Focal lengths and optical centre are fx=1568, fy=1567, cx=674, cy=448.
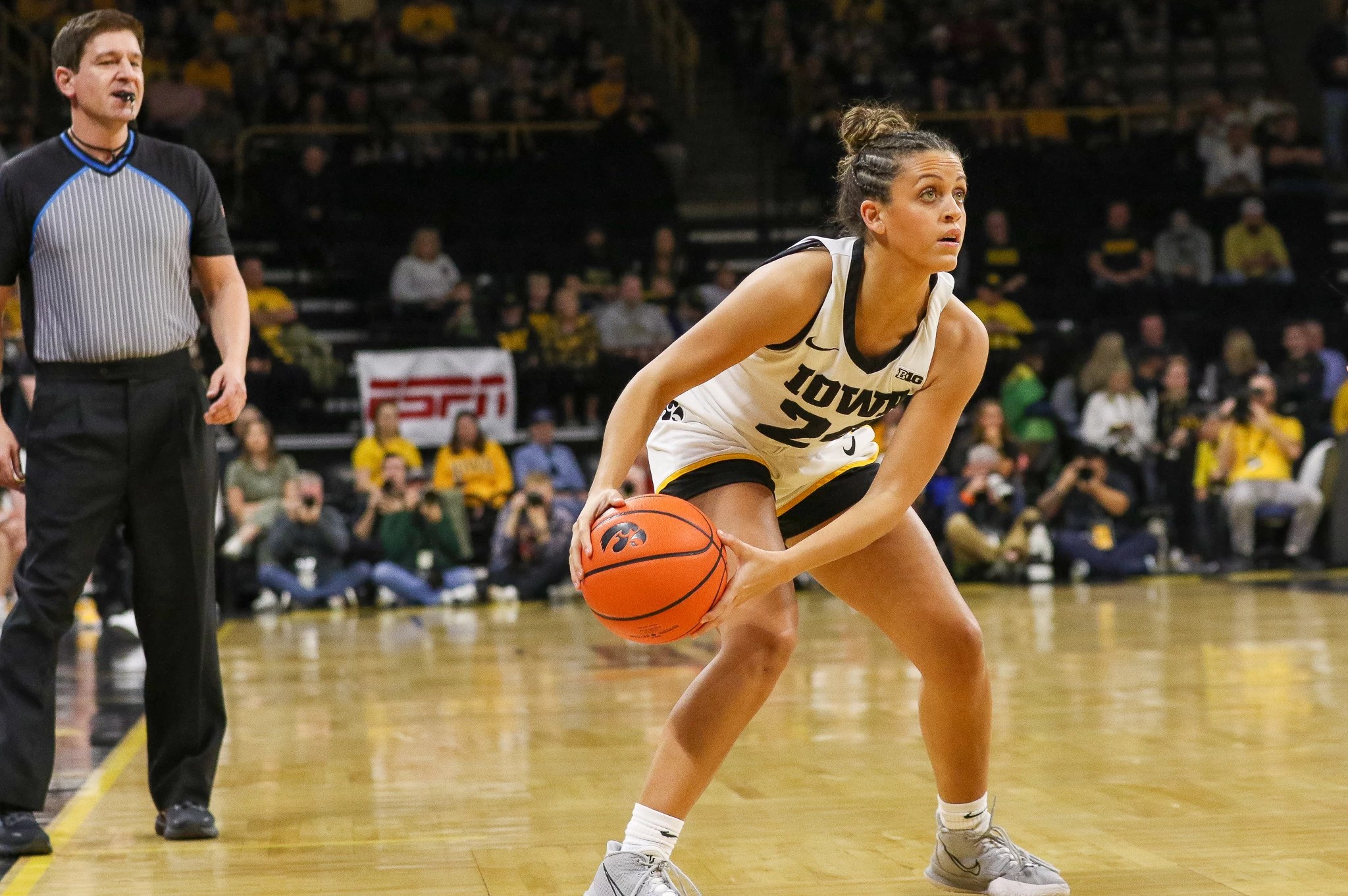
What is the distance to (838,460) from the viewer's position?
3387 millimetres

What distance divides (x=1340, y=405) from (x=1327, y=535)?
3.08ft

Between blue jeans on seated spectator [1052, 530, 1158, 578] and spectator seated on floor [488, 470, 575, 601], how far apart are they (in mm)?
3516

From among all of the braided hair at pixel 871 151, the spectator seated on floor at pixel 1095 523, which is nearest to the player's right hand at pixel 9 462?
the braided hair at pixel 871 151

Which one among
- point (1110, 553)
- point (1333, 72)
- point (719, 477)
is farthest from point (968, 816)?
point (1333, 72)

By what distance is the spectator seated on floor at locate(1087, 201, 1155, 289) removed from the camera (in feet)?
44.5

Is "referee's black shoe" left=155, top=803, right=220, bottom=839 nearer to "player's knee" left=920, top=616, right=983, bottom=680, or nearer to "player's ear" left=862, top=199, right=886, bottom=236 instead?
"player's knee" left=920, top=616, right=983, bottom=680

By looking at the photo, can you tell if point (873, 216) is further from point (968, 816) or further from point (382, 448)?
point (382, 448)

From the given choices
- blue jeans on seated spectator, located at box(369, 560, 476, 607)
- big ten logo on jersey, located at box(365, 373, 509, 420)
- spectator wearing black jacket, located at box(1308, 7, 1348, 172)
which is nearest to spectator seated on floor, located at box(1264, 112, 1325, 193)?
spectator wearing black jacket, located at box(1308, 7, 1348, 172)

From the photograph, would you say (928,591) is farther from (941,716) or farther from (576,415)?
(576,415)

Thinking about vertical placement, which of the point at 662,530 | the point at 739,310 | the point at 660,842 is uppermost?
the point at 739,310

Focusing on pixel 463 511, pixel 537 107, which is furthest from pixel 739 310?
pixel 537 107

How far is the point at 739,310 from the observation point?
296cm

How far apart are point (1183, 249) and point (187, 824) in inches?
468

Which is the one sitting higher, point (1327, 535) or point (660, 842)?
point (660, 842)
